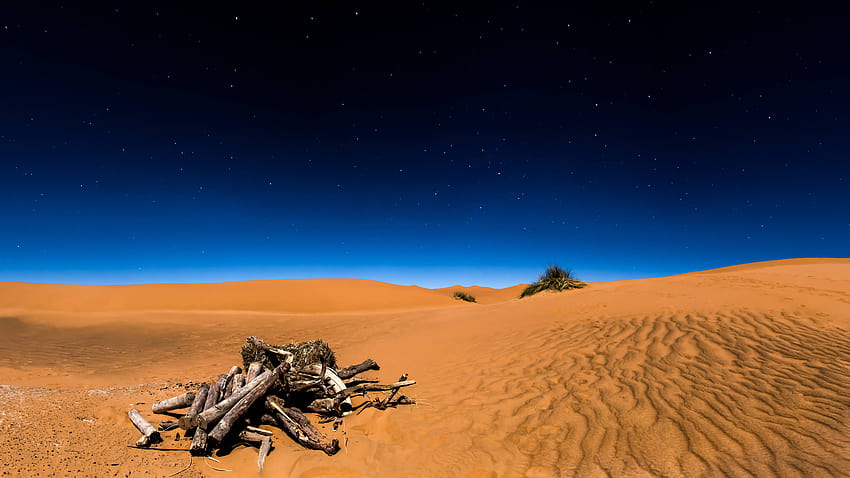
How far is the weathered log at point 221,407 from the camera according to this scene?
3646 mm

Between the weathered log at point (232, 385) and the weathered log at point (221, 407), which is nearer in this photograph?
the weathered log at point (221, 407)

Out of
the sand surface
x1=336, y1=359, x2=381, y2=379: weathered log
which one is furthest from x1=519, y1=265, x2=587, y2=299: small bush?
x1=336, y1=359, x2=381, y2=379: weathered log

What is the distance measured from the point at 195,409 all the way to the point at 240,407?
28.6 inches

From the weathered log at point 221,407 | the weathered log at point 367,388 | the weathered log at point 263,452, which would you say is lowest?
the weathered log at point 263,452

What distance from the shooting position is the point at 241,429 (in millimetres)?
4055

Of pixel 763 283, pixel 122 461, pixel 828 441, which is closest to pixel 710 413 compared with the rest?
pixel 828 441

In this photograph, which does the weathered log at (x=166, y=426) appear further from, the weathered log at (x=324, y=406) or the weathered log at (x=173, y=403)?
the weathered log at (x=324, y=406)

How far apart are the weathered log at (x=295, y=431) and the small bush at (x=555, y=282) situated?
584 inches

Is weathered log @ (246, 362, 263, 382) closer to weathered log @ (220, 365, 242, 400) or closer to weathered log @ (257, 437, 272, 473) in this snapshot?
weathered log @ (220, 365, 242, 400)

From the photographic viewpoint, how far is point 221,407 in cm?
383

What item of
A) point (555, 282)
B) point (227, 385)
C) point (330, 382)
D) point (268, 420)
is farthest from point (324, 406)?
point (555, 282)

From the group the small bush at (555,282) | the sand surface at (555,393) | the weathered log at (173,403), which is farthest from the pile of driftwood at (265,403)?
the small bush at (555,282)

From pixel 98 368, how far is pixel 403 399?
27.3ft

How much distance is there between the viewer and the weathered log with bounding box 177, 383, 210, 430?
145 inches
